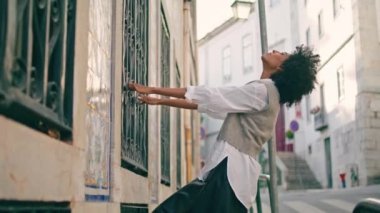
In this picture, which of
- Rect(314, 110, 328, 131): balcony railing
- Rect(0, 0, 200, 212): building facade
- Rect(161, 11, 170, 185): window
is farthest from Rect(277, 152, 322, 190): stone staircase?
Rect(0, 0, 200, 212): building facade

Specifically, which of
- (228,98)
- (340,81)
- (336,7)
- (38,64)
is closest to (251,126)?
(228,98)

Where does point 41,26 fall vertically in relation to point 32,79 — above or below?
above

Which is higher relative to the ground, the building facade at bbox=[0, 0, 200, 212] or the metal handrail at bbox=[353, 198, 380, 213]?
the building facade at bbox=[0, 0, 200, 212]

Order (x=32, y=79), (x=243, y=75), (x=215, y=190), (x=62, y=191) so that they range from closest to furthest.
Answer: (x=32, y=79) → (x=62, y=191) → (x=215, y=190) → (x=243, y=75)

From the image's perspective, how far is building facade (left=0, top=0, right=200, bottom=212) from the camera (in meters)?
1.63

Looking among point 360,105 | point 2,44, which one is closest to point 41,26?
point 2,44

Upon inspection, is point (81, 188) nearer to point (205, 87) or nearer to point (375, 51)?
point (205, 87)

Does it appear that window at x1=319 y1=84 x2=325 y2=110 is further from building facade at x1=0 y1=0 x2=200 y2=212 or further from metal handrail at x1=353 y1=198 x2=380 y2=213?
metal handrail at x1=353 y1=198 x2=380 y2=213

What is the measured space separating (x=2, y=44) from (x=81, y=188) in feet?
3.30

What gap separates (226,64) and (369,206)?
3335 centimetres

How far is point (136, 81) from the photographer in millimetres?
4254

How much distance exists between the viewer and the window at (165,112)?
630 centimetres

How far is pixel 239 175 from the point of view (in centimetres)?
304

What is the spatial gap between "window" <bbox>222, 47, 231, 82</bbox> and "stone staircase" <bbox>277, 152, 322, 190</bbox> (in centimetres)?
918
